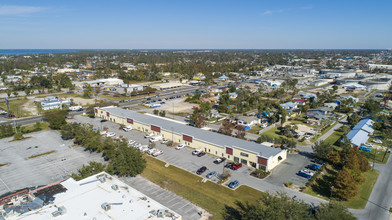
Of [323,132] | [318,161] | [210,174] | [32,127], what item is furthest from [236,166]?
[32,127]

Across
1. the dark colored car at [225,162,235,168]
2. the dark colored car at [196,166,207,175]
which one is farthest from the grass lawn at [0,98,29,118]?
the dark colored car at [225,162,235,168]

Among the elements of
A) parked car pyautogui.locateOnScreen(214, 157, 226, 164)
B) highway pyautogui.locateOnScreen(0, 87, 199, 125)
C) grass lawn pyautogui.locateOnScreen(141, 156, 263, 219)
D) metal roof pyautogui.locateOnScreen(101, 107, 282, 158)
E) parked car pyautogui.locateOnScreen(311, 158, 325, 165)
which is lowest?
highway pyautogui.locateOnScreen(0, 87, 199, 125)

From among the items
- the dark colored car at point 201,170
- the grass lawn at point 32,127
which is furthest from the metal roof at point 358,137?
the grass lawn at point 32,127

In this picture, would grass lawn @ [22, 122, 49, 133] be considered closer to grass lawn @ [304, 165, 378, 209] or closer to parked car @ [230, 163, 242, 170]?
parked car @ [230, 163, 242, 170]

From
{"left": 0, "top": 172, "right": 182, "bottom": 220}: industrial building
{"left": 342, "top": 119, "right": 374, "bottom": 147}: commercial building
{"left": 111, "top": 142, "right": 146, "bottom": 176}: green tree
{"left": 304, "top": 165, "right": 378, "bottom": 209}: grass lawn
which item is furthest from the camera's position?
{"left": 342, "top": 119, "right": 374, "bottom": 147}: commercial building

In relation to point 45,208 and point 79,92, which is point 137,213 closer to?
point 45,208

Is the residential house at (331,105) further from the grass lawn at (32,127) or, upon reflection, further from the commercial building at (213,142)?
the grass lawn at (32,127)

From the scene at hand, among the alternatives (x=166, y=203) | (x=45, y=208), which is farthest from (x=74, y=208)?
(x=166, y=203)
